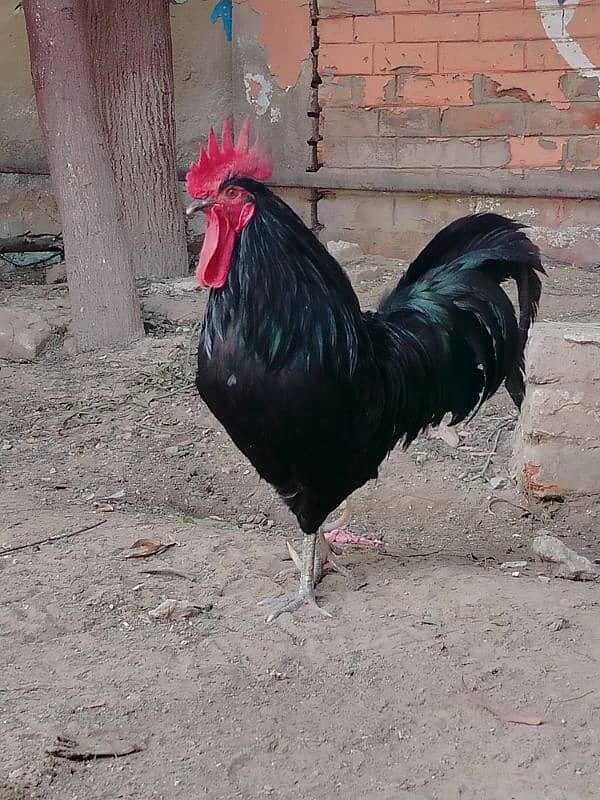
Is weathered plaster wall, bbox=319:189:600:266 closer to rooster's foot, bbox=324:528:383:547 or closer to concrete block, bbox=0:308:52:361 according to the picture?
concrete block, bbox=0:308:52:361

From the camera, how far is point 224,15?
8.67m

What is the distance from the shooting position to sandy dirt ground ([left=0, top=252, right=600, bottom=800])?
2.51 metres

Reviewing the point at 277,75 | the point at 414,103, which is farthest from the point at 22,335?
the point at 414,103

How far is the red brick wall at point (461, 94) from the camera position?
25.1 ft

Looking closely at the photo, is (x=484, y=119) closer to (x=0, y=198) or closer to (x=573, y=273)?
(x=573, y=273)

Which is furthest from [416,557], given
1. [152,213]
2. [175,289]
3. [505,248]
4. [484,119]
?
[484,119]

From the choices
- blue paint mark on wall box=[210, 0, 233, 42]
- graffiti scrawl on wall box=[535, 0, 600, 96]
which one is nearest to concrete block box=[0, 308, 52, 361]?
blue paint mark on wall box=[210, 0, 233, 42]

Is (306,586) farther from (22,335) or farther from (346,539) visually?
(22,335)

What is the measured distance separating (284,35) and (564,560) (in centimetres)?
606

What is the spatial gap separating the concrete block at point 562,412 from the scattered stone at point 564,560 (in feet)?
1.83

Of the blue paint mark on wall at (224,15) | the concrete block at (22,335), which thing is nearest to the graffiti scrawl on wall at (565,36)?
the blue paint mark on wall at (224,15)

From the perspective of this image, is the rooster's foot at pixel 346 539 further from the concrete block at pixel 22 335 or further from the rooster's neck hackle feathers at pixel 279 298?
the concrete block at pixel 22 335

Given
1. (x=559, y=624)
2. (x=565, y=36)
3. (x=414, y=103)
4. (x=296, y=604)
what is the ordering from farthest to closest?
(x=414, y=103), (x=565, y=36), (x=296, y=604), (x=559, y=624)

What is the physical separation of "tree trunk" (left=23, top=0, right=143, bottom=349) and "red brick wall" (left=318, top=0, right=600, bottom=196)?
2.70m
